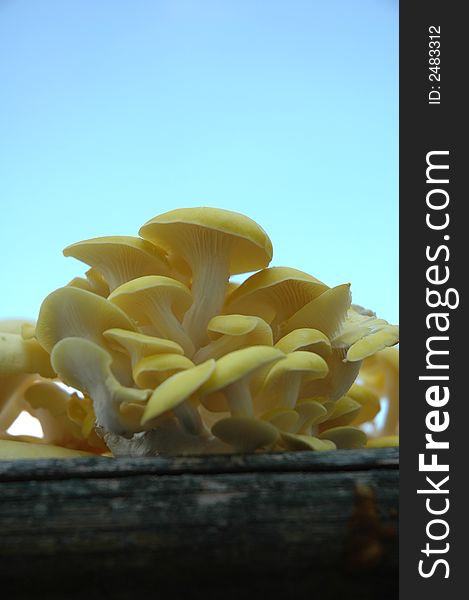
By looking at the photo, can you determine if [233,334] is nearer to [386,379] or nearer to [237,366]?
[237,366]

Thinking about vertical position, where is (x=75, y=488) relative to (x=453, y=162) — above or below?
below

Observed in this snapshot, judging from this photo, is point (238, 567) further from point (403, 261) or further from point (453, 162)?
point (453, 162)

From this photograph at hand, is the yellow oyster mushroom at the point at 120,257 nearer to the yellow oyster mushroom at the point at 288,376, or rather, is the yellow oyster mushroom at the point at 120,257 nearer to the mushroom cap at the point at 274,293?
the mushroom cap at the point at 274,293

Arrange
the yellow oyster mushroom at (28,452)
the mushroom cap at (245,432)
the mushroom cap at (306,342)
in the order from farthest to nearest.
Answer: the yellow oyster mushroom at (28,452)
the mushroom cap at (306,342)
the mushroom cap at (245,432)

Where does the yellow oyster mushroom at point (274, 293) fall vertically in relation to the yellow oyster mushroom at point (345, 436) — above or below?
above

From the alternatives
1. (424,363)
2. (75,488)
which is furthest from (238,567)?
(424,363)

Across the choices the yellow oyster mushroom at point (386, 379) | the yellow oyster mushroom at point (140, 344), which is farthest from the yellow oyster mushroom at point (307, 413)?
the yellow oyster mushroom at point (386, 379)

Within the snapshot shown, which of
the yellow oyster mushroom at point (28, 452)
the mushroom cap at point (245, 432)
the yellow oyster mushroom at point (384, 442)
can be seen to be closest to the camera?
the mushroom cap at point (245, 432)

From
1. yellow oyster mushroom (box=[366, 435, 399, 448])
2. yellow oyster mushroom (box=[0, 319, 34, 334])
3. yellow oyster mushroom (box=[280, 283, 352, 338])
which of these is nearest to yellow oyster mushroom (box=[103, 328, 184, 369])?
yellow oyster mushroom (box=[280, 283, 352, 338])
